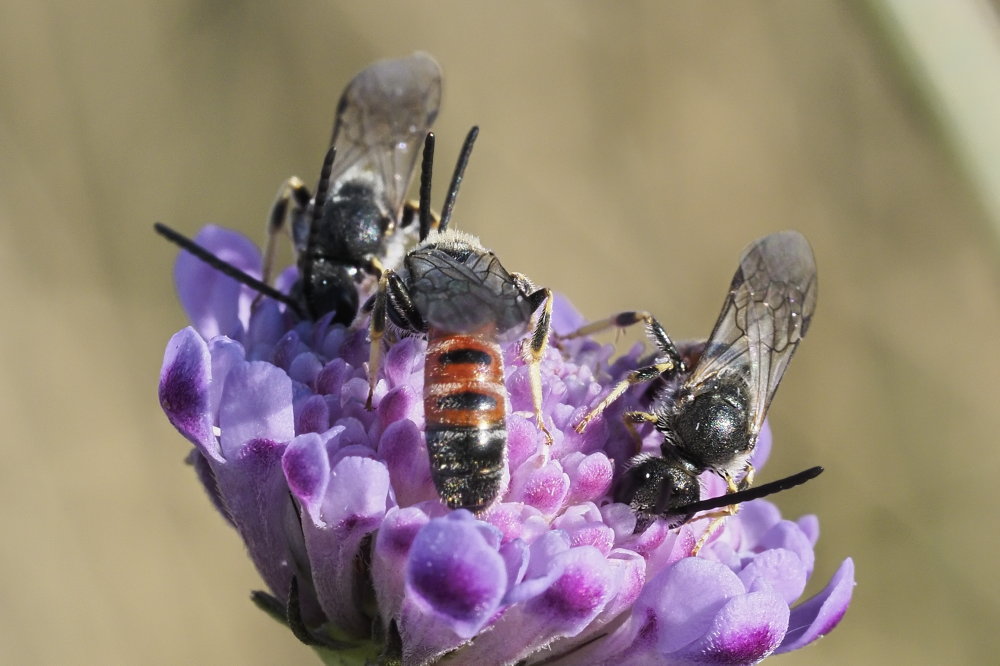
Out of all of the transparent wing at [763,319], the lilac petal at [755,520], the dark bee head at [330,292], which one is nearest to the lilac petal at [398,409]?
the dark bee head at [330,292]

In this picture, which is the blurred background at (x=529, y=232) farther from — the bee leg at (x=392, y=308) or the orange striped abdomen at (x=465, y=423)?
the orange striped abdomen at (x=465, y=423)

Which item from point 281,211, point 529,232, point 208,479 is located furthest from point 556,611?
point 529,232

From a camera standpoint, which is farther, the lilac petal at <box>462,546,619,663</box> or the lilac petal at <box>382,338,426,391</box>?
the lilac petal at <box>382,338,426,391</box>

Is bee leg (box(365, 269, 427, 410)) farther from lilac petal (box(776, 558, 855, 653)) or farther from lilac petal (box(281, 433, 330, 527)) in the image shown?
lilac petal (box(776, 558, 855, 653))

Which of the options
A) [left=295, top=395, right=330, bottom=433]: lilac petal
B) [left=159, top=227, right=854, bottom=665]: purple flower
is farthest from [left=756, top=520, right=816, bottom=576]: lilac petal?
[left=295, top=395, right=330, bottom=433]: lilac petal

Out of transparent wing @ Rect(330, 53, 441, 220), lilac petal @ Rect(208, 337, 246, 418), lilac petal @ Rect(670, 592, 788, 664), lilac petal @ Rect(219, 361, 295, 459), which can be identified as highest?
transparent wing @ Rect(330, 53, 441, 220)

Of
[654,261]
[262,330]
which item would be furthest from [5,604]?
[654,261]

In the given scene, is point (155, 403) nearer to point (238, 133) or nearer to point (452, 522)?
point (238, 133)
